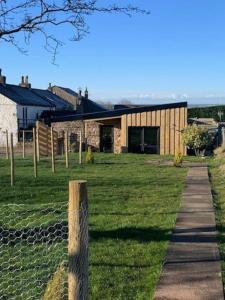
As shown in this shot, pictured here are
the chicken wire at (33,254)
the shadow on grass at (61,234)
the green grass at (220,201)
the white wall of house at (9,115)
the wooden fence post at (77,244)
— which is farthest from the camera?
the white wall of house at (9,115)

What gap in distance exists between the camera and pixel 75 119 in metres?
39.7

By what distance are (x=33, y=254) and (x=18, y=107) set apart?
47664mm

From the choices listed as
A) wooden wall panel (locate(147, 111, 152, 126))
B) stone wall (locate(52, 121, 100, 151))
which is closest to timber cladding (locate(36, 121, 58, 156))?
stone wall (locate(52, 121, 100, 151))

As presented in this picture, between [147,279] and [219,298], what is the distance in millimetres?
1048

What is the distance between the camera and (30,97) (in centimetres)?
6025

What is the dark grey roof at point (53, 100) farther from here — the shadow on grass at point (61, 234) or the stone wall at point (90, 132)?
the shadow on grass at point (61, 234)

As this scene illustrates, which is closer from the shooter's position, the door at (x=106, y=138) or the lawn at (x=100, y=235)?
the lawn at (x=100, y=235)

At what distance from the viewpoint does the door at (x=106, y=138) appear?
1538 inches

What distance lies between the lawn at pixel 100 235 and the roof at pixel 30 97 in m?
38.7

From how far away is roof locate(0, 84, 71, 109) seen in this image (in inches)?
2207

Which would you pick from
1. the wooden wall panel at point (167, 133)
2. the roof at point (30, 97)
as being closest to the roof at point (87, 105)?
the roof at point (30, 97)

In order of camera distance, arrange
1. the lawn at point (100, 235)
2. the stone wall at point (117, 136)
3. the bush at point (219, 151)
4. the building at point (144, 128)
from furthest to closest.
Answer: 1. the stone wall at point (117, 136)
2. the building at point (144, 128)
3. the bush at point (219, 151)
4. the lawn at point (100, 235)

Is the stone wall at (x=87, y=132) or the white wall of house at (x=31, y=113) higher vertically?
the white wall of house at (x=31, y=113)

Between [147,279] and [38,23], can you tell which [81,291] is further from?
[38,23]
